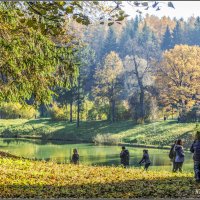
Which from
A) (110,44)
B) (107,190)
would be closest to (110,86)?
(110,44)

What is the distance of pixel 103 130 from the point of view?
207ft

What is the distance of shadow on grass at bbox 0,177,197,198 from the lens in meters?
11.1

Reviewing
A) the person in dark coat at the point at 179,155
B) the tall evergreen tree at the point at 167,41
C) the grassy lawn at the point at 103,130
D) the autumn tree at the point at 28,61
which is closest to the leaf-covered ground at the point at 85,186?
the autumn tree at the point at 28,61

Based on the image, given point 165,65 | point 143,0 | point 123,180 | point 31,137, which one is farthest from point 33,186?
point 165,65

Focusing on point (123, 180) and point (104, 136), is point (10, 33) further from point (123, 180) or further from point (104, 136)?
point (104, 136)

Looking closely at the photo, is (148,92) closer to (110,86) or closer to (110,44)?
(110,86)

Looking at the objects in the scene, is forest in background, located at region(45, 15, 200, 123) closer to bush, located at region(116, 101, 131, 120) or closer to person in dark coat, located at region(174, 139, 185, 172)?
bush, located at region(116, 101, 131, 120)

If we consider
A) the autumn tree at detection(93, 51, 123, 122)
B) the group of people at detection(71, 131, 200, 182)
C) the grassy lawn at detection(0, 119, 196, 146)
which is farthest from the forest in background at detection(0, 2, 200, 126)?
the group of people at detection(71, 131, 200, 182)

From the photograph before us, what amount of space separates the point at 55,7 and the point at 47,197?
478cm

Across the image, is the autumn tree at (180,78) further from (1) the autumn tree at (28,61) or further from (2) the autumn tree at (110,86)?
(1) the autumn tree at (28,61)

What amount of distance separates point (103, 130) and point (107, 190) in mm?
51208

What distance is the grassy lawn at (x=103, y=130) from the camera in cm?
5366

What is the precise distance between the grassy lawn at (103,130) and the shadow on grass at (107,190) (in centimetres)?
3827

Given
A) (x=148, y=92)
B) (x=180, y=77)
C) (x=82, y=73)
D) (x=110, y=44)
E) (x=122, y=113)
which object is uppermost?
(x=110, y=44)
